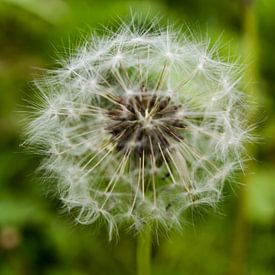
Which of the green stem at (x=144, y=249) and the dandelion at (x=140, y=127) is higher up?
the dandelion at (x=140, y=127)

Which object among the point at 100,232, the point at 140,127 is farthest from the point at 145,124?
the point at 100,232

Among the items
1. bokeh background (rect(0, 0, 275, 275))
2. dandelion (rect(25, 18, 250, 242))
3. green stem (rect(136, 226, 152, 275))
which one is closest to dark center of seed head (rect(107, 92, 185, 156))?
dandelion (rect(25, 18, 250, 242))

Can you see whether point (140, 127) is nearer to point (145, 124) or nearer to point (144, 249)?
point (145, 124)

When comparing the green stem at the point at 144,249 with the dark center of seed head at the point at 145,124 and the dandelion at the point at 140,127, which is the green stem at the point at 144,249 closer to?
the dandelion at the point at 140,127

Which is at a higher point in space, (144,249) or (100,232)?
(100,232)

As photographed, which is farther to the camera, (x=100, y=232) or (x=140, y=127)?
(x=100, y=232)

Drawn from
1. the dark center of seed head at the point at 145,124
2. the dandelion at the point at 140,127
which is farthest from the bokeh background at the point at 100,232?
the dark center of seed head at the point at 145,124

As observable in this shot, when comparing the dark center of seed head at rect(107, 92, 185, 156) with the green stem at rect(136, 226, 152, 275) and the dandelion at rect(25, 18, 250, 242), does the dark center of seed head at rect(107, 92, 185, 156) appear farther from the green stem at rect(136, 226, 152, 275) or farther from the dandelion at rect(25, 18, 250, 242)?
the green stem at rect(136, 226, 152, 275)
